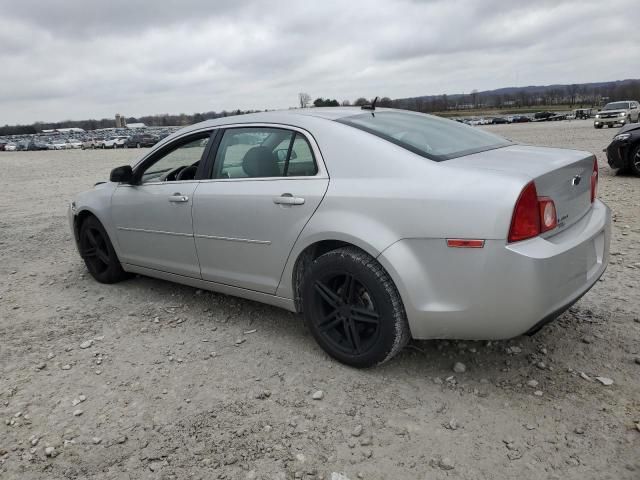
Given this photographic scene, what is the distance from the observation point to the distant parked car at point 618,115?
29984 millimetres

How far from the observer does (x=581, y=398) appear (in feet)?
9.01

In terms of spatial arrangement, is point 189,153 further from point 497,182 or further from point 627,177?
point 627,177

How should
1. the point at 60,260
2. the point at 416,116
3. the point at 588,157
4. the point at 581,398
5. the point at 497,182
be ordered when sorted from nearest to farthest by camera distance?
the point at 497,182, the point at 581,398, the point at 588,157, the point at 416,116, the point at 60,260

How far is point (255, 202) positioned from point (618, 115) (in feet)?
108

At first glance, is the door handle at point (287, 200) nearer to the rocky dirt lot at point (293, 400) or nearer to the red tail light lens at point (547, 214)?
the rocky dirt lot at point (293, 400)

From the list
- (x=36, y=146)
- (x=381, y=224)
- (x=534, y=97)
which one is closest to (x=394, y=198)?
(x=381, y=224)

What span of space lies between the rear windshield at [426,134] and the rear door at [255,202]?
1.43 ft

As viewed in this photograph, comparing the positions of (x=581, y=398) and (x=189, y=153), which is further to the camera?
(x=189, y=153)

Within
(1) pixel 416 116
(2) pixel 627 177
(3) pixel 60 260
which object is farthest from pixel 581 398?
(2) pixel 627 177

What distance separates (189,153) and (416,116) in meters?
1.87

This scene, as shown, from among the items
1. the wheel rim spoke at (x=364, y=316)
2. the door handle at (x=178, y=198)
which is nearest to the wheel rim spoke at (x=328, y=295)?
the wheel rim spoke at (x=364, y=316)

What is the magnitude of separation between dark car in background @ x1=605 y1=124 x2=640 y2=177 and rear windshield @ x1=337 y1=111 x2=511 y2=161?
7.48 m

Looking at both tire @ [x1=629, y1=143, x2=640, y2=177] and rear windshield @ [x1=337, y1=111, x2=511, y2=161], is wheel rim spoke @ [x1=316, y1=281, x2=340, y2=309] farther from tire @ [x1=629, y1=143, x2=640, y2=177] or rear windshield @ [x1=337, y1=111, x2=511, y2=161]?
tire @ [x1=629, y1=143, x2=640, y2=177]

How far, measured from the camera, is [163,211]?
13.6 ft
